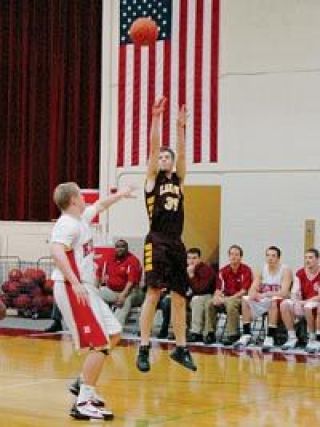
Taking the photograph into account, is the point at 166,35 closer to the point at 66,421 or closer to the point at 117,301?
the point at 117,301

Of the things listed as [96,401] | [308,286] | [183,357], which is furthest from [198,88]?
[96,401]

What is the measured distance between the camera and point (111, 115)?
1711 cm

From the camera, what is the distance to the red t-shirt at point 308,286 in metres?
12.5

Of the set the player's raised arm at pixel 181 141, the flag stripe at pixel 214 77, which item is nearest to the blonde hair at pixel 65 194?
the player's raised arm at pixel 181 141

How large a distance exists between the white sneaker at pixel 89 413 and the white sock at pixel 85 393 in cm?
3

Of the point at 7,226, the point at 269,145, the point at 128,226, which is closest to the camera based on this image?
the point at 269,145

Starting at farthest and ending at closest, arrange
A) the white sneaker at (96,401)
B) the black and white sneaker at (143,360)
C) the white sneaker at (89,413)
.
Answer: the black and white sneaker at (143,360) < the white sneaker at (96,401) < the white sneaker at (89,413)

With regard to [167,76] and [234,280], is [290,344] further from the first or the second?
[167,76]

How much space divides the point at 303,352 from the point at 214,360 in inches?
60.4

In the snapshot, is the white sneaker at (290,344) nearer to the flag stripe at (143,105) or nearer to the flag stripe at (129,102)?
the flag stripe at (143,105)

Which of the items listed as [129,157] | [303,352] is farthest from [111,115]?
[303,352]

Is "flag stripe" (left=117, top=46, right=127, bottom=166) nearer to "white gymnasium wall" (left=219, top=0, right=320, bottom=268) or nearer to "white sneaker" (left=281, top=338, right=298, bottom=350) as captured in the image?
"white gymnasium wall" (left=219, top=0, right=320, bottom=268)

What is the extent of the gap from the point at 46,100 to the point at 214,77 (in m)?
3.90

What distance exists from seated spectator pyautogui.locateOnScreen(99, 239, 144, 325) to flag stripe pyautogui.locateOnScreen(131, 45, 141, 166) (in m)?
2.92
